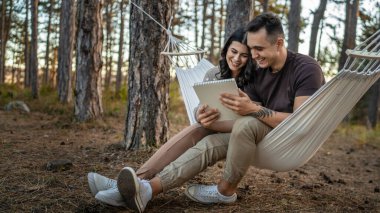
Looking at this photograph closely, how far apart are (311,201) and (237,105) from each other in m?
0.80

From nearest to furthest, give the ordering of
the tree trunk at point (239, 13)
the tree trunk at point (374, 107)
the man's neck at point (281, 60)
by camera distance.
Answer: the man's neck at point (281, 60), the tree trunk at point (239, 13), the tree trunk at point (374, 107)

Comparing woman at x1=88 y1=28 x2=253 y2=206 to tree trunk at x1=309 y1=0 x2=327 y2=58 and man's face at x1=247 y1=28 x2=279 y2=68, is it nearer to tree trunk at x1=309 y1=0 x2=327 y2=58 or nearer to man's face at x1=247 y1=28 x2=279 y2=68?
man's face at x1=247 y1=28 x2=279 y2=68

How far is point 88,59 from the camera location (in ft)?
14.5

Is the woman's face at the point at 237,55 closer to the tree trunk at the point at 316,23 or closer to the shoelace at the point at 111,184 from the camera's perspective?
the shoelace at the point at 111,184

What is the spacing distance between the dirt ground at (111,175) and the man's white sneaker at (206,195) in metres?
0.04

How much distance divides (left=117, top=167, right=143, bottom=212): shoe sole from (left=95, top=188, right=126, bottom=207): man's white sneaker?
0.06 m

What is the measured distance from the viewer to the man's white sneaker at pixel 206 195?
1.94 m

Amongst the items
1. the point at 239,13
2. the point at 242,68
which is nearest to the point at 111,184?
the point at 242,68

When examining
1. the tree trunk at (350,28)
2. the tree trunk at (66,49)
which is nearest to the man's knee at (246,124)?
the tree trunk at (66,49)

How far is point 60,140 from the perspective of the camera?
3645 millimetres

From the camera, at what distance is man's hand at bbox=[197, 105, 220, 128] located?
1881 millimetres

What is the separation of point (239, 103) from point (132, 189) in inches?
23.9

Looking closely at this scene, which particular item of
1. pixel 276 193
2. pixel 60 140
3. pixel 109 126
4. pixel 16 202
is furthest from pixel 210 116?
pixel 109 126

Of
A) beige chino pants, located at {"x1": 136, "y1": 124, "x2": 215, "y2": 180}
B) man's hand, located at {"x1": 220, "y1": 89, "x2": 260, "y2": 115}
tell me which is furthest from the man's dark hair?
beige chino pants, located at {"x1": 136, "y1": 124, "x2": 215, "y2": 180}
